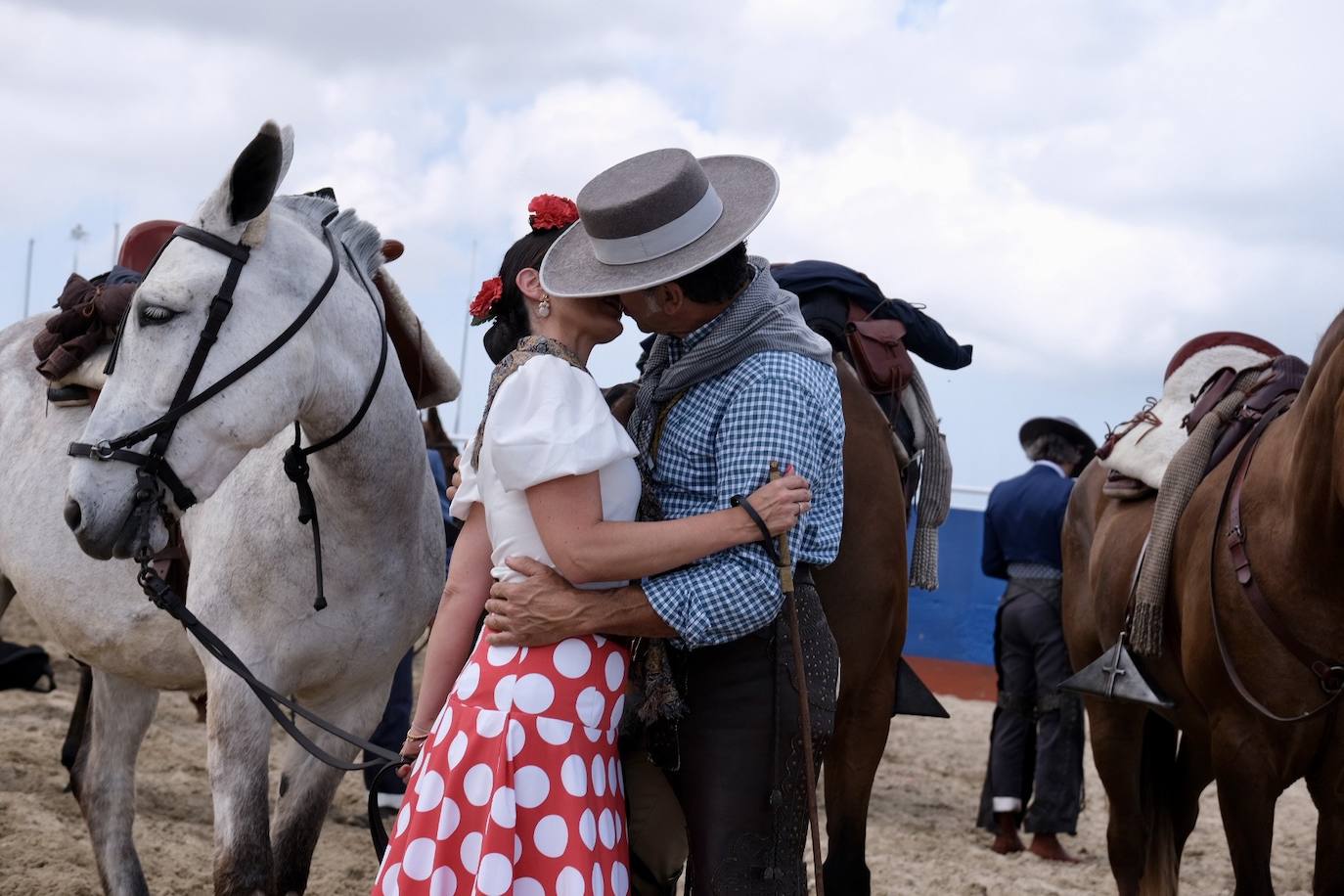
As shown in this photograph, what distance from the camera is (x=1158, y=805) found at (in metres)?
5.10

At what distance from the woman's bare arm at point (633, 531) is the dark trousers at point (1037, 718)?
5.28m

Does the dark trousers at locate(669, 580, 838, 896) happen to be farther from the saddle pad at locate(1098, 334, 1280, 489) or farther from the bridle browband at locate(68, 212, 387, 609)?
the saddle pad at locate(1098, 334, 1280, 489)

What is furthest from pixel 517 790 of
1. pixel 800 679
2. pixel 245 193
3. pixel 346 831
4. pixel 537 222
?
pixel 346 831

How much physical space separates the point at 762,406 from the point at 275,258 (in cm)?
142

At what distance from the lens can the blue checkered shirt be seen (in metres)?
2.26

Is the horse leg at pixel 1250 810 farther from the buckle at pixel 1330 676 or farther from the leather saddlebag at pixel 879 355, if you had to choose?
the leather saddlebag at pixel 879 355

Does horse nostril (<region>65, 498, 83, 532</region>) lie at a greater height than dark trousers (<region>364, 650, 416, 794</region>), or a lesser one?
greater

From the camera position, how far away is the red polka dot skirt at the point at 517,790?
221 centimetres

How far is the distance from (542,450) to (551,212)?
0.70 metres

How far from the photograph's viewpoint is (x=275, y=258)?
312 cm

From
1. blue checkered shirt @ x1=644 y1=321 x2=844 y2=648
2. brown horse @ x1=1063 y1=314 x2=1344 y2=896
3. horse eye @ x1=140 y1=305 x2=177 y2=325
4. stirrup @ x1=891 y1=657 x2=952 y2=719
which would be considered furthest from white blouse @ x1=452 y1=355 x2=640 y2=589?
brown horse @ x1=1063 y1=314 x2=1344 y2=896

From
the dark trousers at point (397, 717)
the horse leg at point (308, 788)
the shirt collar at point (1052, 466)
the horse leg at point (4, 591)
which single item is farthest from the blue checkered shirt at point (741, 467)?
the shirt collar at point (1052, 466)

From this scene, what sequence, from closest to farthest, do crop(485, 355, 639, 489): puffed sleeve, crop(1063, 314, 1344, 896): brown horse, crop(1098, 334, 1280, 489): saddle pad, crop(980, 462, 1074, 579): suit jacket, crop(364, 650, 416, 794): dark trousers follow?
crop(485, 355, 639, 489): puffed sleeve → crop(1063, 314, 1344, 896): brown horse → crop(1098, 334, 1280, 489): saddle pad → crop(364, 650, 416, 794): dark trousers → crop(980, 462, 1074, 579): suit jacket

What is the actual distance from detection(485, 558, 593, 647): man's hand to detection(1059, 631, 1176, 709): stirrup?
279 centimetres
